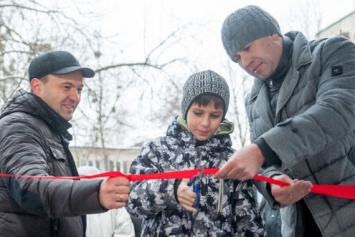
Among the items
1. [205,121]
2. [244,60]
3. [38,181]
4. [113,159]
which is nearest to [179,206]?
[205,121]

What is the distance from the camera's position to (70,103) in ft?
9.76

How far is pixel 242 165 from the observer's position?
1939mm

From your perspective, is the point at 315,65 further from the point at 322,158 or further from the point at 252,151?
the point at 252,151

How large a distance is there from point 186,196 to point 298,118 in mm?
594

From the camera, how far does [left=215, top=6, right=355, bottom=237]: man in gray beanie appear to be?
2072mm

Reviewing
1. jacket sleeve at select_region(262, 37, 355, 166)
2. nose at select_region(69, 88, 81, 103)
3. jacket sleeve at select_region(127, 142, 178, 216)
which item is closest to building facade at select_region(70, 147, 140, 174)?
nose at select_region(69, 88, 81, 103)

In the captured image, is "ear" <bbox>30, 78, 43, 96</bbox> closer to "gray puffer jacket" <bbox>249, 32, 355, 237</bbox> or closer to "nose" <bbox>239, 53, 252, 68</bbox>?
"nose" <bbox>239, 53, 252, 68</bbox>

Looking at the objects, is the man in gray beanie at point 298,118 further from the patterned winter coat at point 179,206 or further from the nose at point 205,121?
the nose at point 205,121

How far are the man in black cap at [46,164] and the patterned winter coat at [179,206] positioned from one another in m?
0.39

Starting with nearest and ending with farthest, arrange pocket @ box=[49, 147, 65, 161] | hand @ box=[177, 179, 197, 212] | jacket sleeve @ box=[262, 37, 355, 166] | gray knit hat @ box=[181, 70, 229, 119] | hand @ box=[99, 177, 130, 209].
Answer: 1. hand @ box=[99, 177, 130, 209]
2. jacket sleeve @ box=[262, 37, 355, 166]
3. hand @ box=[177, 179, 197, 212]
4. pocket @ box=[49, 147, 65, 161]
5. gray knit hat @ box=[181, 70, 229, 119]

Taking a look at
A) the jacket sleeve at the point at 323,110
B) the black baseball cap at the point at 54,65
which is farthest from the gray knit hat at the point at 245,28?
the black baseball cap at the point at 54,65

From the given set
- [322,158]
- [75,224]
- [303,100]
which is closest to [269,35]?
[303,100]

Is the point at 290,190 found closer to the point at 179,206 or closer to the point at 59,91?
the point at 179,206

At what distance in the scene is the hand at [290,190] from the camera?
7.40 feet
